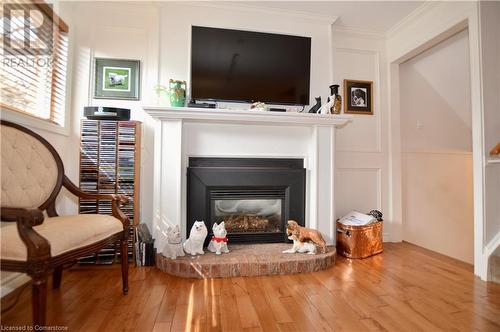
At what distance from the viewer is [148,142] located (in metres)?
2.45

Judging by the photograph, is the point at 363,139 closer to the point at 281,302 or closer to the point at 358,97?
the point at 358,97

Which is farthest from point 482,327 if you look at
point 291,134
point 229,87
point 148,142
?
point 148,142

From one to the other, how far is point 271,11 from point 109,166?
83.0 inches

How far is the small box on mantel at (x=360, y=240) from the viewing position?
2359 millimetres

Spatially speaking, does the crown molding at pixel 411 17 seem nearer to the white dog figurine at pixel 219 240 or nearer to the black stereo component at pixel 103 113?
the white dog figurine at pixel 219 240

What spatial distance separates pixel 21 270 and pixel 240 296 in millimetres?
1139

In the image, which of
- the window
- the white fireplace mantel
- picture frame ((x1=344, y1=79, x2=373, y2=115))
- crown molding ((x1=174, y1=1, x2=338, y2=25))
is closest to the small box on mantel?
the white fireplace mantel

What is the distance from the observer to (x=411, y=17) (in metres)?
2.59

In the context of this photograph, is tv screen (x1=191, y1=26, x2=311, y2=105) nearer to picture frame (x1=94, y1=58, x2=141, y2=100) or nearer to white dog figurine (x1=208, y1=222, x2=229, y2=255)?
picture frame (x1=94, y1=58, x2=141, y2=100)

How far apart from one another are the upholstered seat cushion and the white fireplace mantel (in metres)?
0.56

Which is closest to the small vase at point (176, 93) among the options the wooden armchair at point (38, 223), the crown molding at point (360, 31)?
the wooden armchair at point (38, 223)

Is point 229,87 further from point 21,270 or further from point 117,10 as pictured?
point 21,270

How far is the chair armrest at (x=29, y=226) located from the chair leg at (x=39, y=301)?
61mm

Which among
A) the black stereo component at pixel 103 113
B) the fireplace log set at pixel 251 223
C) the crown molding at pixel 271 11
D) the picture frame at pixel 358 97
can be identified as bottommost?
the fireplace log set at pixel 251 223
